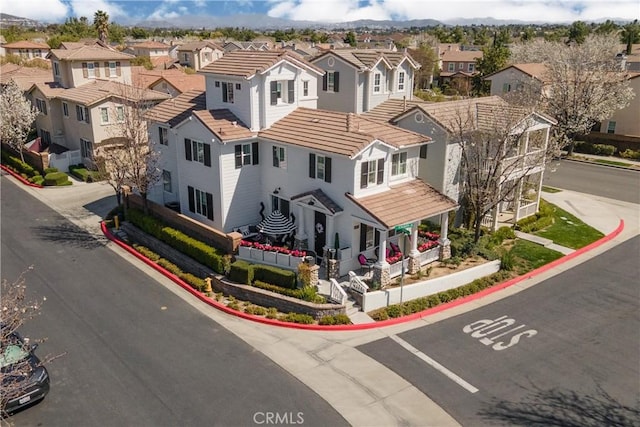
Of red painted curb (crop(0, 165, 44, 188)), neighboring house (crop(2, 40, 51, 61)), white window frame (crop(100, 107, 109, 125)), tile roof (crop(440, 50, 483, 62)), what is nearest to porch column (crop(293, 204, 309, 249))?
white window frame (crop(100, 107, 109, 125))

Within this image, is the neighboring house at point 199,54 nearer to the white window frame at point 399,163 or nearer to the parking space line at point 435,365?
the white window frame at point 399,163

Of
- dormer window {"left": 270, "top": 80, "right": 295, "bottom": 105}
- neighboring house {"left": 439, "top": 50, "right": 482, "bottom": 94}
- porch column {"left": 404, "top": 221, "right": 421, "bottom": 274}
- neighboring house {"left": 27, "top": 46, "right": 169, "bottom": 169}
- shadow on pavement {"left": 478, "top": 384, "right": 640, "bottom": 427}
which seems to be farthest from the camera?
neighboring house {"left": 439, "top": 50, "right": 482, "bottom": 94}

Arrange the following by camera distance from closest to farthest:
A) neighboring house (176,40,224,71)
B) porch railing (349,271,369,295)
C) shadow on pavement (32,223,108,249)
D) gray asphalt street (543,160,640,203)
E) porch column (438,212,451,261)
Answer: porch railing (349,271,369,295) < porch column (438,212,451,261) < shadow on pavement (32,223,108,249) < gray asphalt street (543,160,640,203) < neighboring house (176,40,224,71)

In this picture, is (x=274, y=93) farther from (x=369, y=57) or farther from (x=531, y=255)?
(x=531, y=255)

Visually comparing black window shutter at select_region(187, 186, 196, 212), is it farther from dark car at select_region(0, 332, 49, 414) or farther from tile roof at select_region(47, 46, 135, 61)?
tile roof at select_region(47, 46, 135, 61)

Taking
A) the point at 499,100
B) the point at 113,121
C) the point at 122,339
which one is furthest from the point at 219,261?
the point at 113,121

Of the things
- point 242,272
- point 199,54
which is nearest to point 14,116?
point 242,272

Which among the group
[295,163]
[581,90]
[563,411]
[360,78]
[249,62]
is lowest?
[563,411]
